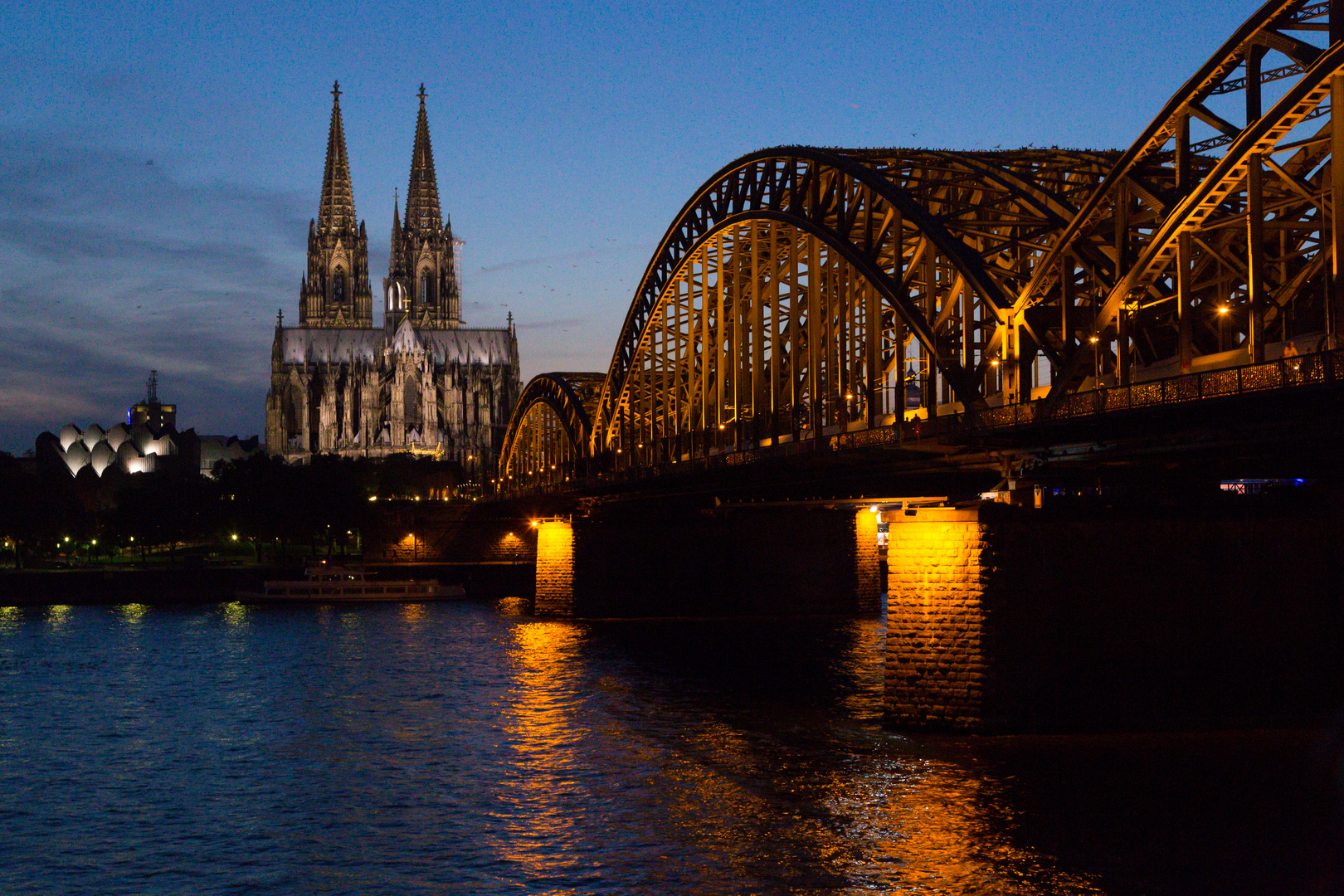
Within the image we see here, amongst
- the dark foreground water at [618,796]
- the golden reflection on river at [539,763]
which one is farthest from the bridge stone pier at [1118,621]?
the golden reflection on river at [539,763]

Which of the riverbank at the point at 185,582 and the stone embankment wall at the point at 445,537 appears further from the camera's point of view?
the stone embankment wall at the point at 445,537

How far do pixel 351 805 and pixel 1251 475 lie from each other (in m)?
24.3

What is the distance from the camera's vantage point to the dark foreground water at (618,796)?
28.7m

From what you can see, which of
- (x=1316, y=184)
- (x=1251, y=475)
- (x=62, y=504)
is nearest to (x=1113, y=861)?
(x=1251, y=475)

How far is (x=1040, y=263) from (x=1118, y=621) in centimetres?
1102

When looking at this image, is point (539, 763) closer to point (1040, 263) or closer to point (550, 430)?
point (1040, 263)

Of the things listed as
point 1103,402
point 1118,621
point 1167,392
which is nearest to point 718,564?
point 1118,621

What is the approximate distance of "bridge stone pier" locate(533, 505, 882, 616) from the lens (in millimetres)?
81625

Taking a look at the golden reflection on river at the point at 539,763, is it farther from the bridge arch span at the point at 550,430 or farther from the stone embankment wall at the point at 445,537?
the stone embankment wall at the point at 445,537

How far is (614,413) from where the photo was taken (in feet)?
301

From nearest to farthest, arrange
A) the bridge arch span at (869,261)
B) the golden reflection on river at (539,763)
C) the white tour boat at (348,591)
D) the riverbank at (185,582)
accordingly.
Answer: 1. the golden reflection on river at (539,763)
2. the bridge arch span at (869,261)
3. the riverbank at (185,582)
4. the white tour boat at (348,591)

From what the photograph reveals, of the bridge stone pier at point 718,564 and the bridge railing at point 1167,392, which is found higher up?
the bridge railing at point 1167,392

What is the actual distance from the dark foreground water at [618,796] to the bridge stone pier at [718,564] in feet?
78.7

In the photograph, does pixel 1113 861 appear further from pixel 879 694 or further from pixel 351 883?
pixel 879 694
